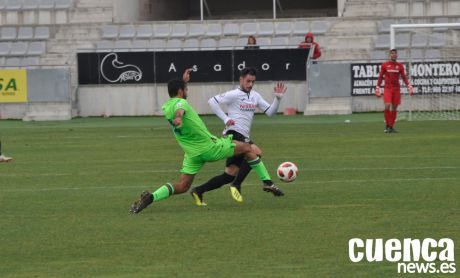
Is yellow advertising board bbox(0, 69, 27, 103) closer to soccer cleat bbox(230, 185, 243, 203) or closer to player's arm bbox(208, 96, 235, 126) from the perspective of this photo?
player's arm bbox(208, 96, 235, 126)

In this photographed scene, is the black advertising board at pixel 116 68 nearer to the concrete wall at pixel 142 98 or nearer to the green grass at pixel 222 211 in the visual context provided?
the concrete wall at pixel 142 98

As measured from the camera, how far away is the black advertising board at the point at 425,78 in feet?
120

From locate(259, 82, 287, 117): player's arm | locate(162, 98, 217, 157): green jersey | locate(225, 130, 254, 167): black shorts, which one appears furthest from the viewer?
locate(259, 82, 287, 117): player's arm

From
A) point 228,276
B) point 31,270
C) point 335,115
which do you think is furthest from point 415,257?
point 335,115

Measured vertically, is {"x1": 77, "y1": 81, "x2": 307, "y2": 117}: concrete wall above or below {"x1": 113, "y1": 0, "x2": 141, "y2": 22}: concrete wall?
below

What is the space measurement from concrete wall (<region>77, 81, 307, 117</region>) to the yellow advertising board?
1.92 m

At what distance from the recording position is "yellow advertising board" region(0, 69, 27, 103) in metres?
38.5

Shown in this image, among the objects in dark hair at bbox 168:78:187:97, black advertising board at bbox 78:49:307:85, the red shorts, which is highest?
black advertising board at bbox 78:49:307:85

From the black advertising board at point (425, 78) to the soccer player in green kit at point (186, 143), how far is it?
75.1ft

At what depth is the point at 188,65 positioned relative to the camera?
126 ft

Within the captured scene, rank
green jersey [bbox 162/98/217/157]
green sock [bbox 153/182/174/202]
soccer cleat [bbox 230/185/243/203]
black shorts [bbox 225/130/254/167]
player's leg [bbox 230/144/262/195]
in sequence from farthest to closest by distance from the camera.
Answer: player's leg [bbox 230/144/262/195] → black shorts [bbox 225/130/254/167] → soccer cleat [bbox 230/185/243/203] → green jersey [bbox 162/98/217/157] → green sock [bbox 153/182/174/202]

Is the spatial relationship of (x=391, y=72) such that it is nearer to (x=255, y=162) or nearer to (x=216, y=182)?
(x=255, y=162)

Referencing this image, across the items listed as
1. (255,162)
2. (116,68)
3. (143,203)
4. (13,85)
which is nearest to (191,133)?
(143,203)

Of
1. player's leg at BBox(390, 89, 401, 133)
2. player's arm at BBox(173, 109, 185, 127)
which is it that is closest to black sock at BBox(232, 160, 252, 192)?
player's arm at BBox(173, 109, 185, 127)
